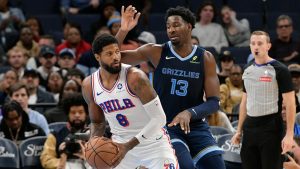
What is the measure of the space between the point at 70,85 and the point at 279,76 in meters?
3.35

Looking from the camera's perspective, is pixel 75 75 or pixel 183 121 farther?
pixel 75 75

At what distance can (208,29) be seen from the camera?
11.7 m

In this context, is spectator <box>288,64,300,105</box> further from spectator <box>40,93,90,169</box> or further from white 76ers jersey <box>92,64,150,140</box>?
white 76ers jersey <box>92,64,150,140</box>

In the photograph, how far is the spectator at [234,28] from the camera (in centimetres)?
1182

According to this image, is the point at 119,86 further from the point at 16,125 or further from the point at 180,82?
the point at 16,125

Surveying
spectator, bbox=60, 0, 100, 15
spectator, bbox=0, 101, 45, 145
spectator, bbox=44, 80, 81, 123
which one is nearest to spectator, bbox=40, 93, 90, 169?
spectator, bbox=0, 101, 45, 145

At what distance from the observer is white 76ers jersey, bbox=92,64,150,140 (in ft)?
19.0

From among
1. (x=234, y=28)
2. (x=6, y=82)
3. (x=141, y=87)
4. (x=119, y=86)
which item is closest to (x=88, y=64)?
(x=6, y=82)

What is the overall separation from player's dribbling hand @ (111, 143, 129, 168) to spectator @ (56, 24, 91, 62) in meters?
5.97

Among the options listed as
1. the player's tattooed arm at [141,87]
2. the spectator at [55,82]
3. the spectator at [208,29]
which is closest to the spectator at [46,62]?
the spectator at [55,82]

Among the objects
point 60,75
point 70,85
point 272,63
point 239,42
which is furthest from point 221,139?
point 239,42

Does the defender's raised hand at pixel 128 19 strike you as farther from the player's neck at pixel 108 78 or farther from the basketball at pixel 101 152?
the basketball at pixel 101 152

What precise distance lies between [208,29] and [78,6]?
254cm

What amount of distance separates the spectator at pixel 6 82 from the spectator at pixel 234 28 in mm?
3507
